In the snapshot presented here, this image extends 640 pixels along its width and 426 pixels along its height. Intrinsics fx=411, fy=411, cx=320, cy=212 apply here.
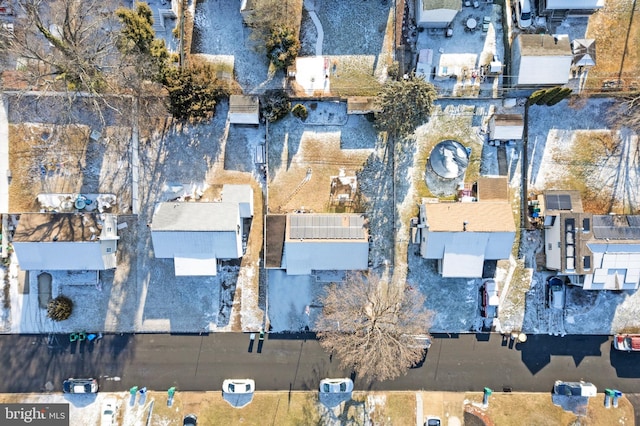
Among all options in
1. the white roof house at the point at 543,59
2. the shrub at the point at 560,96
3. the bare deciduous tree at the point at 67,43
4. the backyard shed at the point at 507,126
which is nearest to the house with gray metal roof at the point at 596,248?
the backyard shed at the point at 507,126

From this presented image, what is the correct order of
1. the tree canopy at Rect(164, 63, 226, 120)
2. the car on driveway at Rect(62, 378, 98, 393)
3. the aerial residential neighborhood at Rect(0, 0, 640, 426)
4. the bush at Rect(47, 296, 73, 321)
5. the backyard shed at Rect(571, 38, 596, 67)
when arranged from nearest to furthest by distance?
the tree canopy at Rect(164, 63, 226, 120), the bush at Rect(47, 296, 73, 321), the backyard shed at Rect(571, 38, 596, 67), the car on driveway at Rect(62, 378, 98, 393), the aerial residential neighborhood at Rect(0, 0, 640, 426)

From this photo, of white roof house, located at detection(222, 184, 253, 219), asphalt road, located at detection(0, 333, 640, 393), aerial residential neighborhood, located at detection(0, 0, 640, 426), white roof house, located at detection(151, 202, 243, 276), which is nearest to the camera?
white roof house, located at detection(151, 202, 243, 276)

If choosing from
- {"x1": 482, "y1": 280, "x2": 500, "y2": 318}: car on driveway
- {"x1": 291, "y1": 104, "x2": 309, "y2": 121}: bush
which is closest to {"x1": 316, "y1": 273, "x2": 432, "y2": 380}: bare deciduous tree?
{"x1": 482, "y1": 280, "x2": 500, "y2": 318}: car on driveway

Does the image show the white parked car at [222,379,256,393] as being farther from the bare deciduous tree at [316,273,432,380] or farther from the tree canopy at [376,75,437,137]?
the tree canopy at [376,75,437,137]

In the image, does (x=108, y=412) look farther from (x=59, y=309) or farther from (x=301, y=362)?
(x=301, y=362)

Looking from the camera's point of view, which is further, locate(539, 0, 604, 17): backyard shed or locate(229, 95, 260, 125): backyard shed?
locate(539, 0, 604, 17): backyard shed


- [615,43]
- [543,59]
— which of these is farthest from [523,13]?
[615,43]

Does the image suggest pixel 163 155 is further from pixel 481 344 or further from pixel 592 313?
pixel 592 313
